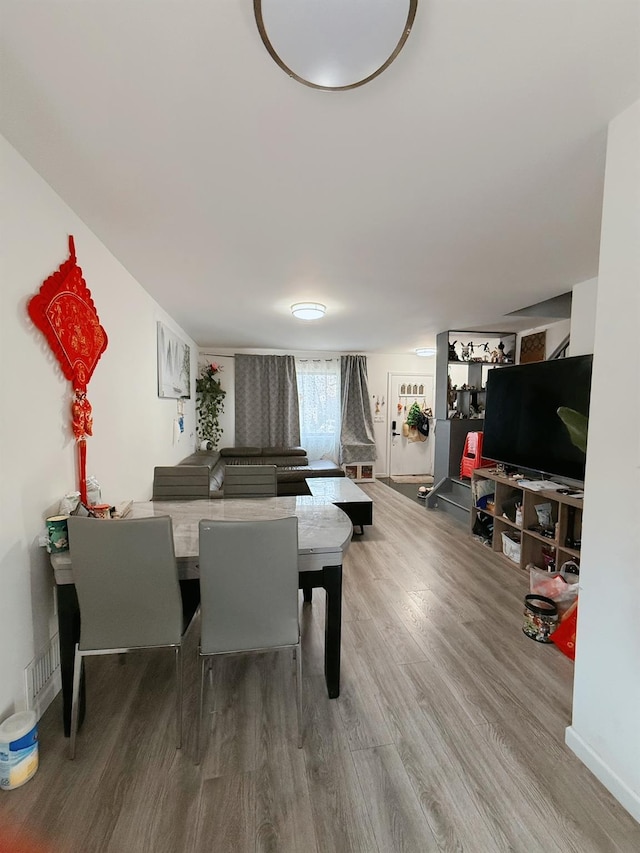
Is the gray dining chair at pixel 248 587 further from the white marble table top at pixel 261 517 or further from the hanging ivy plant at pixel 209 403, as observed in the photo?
the hanging ivy plant at pixel 209 403

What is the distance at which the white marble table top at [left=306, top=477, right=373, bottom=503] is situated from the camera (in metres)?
3.50

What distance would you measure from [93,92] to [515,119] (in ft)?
4.57

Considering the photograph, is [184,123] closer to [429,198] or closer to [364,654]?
[429,198]

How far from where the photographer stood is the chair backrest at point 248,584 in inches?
57.1

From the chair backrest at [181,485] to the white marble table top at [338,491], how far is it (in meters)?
0.99

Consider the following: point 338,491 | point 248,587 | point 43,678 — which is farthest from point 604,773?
point 338,491

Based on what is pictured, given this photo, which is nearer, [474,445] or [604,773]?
[604,773]

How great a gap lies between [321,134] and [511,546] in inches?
135

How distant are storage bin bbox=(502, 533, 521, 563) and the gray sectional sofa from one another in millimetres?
2187

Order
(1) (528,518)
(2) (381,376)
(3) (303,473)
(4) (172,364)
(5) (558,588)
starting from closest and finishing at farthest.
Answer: (5) (558,588)
(1) (528,518)
(4) (172,364)
(3) (303,473)
(2) (381,376)

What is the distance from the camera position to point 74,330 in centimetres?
178

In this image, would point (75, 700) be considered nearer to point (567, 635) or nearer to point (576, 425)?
point (567, 635)

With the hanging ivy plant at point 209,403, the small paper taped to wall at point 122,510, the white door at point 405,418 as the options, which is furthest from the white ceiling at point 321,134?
the white door at point 405,418

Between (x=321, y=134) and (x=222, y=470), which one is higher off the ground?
(x=321, y=134)
